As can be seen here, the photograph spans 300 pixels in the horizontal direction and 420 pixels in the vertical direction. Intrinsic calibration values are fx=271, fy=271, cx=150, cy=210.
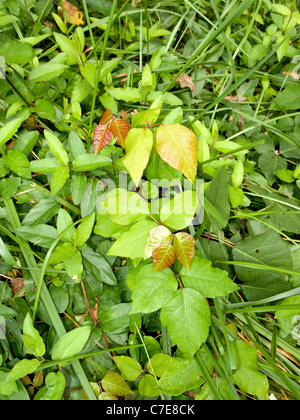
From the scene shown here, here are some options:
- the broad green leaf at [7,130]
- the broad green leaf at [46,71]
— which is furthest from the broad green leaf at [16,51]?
the broad green leaf at [7,130]

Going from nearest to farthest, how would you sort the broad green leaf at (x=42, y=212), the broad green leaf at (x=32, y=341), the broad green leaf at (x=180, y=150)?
the broad green leaf at (x=180, y=150) → the broad green leaf at (x=32, y=341) → the broad green leaf at (x=42, y=212)

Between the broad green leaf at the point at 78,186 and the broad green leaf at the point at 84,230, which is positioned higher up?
the broad green leaf at the point at 78,186

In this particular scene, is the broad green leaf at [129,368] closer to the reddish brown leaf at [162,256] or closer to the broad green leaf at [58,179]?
the reddish brown leaf at [162,256]

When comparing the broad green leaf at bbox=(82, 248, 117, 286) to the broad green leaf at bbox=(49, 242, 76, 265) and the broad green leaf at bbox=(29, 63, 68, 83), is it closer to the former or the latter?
the broad green leaf at bbox=(49, 242, 76, 265)

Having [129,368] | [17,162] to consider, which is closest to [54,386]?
[129,368]

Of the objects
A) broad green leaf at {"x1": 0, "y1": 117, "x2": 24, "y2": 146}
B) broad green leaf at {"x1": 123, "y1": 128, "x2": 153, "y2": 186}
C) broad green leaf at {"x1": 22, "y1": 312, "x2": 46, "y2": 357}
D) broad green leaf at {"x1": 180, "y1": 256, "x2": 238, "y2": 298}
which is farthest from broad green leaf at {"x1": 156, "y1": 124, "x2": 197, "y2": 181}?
broad green leaf at {"x1": 22, "y1": 312, "x2": 46, "y2": 357}

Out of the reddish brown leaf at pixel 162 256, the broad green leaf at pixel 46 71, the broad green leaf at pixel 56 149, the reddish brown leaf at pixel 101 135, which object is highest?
the broad green leaf at pixel 46 71
